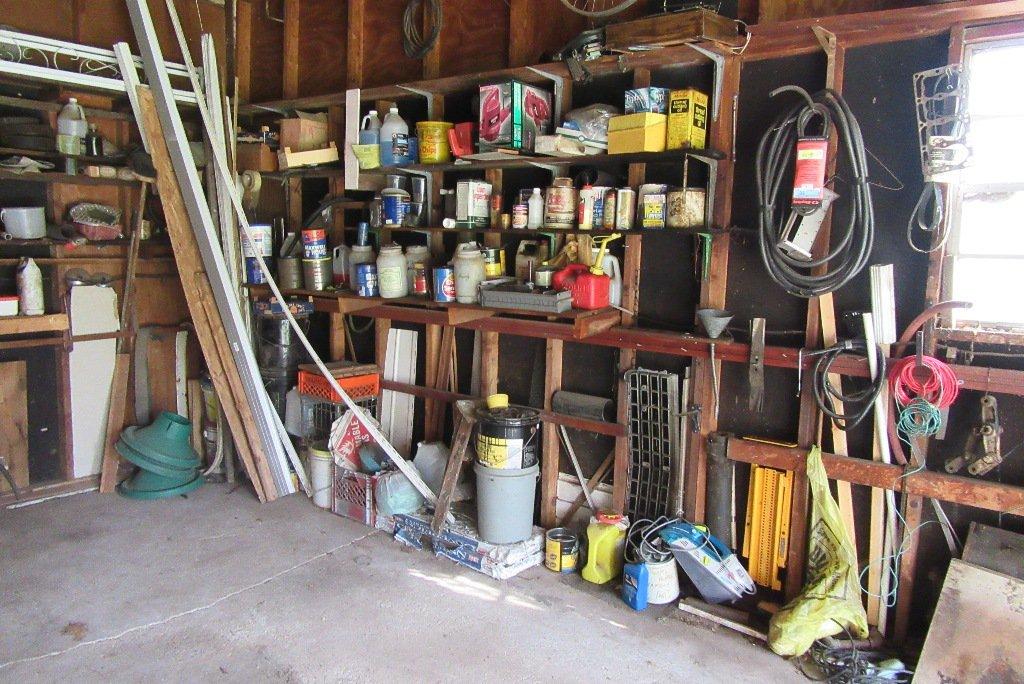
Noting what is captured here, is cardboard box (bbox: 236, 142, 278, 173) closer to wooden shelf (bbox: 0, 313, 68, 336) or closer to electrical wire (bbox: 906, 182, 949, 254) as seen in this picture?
wooden shelf (bbox: 0, 313, 68, 336)

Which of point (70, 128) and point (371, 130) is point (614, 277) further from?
point (70, 128)

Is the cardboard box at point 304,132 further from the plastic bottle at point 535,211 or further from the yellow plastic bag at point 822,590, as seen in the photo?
the yellow plastic bag at point 822,590

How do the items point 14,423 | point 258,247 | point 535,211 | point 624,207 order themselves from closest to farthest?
point 624,207 → point 535,211 → point 14,423 → point 258,247

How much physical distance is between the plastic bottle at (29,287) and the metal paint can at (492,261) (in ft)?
7.57

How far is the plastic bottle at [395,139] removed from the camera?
3.40m

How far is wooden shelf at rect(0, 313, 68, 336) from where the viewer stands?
138 inches

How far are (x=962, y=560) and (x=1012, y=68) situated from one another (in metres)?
1.60

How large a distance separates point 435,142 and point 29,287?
2.19 metres

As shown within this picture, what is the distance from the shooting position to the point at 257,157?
3.86m

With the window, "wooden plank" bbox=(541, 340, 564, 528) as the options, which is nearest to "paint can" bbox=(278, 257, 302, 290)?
"wooden plank" bbox=(541, 340, 564, 528)

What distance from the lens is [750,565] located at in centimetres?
282

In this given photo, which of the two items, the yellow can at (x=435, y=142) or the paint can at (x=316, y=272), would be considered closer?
the yellow can at (x=435, y=142)

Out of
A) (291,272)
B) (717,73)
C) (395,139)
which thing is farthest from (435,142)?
(717,73)

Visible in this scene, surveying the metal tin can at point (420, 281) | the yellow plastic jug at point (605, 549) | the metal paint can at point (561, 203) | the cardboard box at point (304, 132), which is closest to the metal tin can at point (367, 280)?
the metal tin can at point (420, 281)
